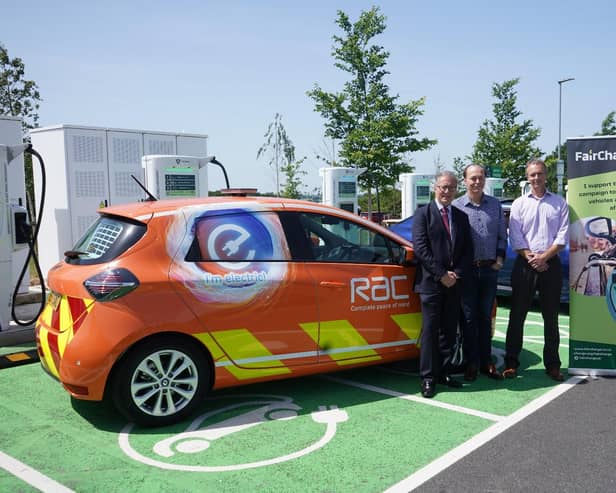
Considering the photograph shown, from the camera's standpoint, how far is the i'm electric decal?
4.05 m

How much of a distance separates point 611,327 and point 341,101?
1649cm

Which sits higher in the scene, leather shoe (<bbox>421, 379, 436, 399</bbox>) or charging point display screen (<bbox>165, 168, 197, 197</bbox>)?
charging point display screen (<bbox>165, 168, 197, 197</bbox>)

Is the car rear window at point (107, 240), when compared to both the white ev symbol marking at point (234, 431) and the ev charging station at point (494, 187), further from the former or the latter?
the ev charging station at point (494, 187)

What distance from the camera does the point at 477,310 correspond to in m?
5.09

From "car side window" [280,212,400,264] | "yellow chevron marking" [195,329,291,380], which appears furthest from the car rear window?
"car side window" [280,212,400,264]

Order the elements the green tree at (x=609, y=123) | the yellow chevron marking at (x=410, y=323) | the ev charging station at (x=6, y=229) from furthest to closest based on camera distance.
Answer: the green tree at (x=609, y=123) → the ev charging station at (x=6, y=229) → the yellow chevron marking at (x=410, y=323)

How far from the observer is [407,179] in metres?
15.9

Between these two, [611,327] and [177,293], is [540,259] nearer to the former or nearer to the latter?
[611,327]

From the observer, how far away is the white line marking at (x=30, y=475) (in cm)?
319

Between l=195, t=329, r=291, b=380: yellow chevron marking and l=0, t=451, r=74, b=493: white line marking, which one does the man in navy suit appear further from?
l=0, t=451, r=74, b=493: white line marking

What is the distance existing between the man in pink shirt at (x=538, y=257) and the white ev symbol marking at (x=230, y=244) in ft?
7.78

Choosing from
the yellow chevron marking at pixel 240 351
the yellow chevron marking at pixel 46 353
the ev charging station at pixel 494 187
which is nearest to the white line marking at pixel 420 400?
the yellow chevron marking at pixel 240 351

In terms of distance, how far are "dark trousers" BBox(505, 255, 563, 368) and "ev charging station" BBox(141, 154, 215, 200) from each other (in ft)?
18.4

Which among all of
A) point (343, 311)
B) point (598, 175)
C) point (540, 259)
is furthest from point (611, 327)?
point (343, 311)
